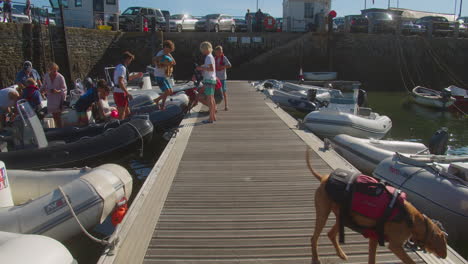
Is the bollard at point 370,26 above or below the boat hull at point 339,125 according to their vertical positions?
above

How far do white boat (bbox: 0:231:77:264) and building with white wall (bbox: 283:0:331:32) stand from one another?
1001 inches

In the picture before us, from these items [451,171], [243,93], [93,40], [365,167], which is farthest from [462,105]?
[93,40]

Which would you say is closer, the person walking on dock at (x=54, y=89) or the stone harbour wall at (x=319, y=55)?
the person walking on dock at (x=54, y=89)

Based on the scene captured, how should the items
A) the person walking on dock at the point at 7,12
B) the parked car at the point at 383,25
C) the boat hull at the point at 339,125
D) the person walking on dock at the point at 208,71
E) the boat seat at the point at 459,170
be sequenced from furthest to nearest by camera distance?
the parked car at the point at 383,25, the person walking on dock at the point at 7,12, the boat hull at the point at 339,125, the person walking on dock at the point at 208,71, the boat seat at the point at 459,170

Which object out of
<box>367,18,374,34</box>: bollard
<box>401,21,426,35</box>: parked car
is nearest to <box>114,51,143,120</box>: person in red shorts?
<box>367,18,374,34</box>: bollard

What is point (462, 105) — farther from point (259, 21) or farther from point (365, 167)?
point (259, 21)

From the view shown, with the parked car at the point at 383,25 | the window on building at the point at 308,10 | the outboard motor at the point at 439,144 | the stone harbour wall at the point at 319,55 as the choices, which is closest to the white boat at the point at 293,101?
the outboard motor at the point at 439,144

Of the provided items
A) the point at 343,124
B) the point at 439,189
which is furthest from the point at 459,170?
the point at 343,124

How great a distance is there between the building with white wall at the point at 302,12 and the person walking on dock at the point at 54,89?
68.2ft

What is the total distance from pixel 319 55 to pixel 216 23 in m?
6.80

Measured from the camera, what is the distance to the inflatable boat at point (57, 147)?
20.0 ft

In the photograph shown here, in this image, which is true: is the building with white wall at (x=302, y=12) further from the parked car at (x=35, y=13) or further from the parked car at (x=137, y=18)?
the parked car at (x=35, y=13)

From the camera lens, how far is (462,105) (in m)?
15.7

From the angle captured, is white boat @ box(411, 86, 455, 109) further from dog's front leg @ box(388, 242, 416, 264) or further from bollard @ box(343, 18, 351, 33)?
dog's front leg @ box(388, 242, 416, 264)
